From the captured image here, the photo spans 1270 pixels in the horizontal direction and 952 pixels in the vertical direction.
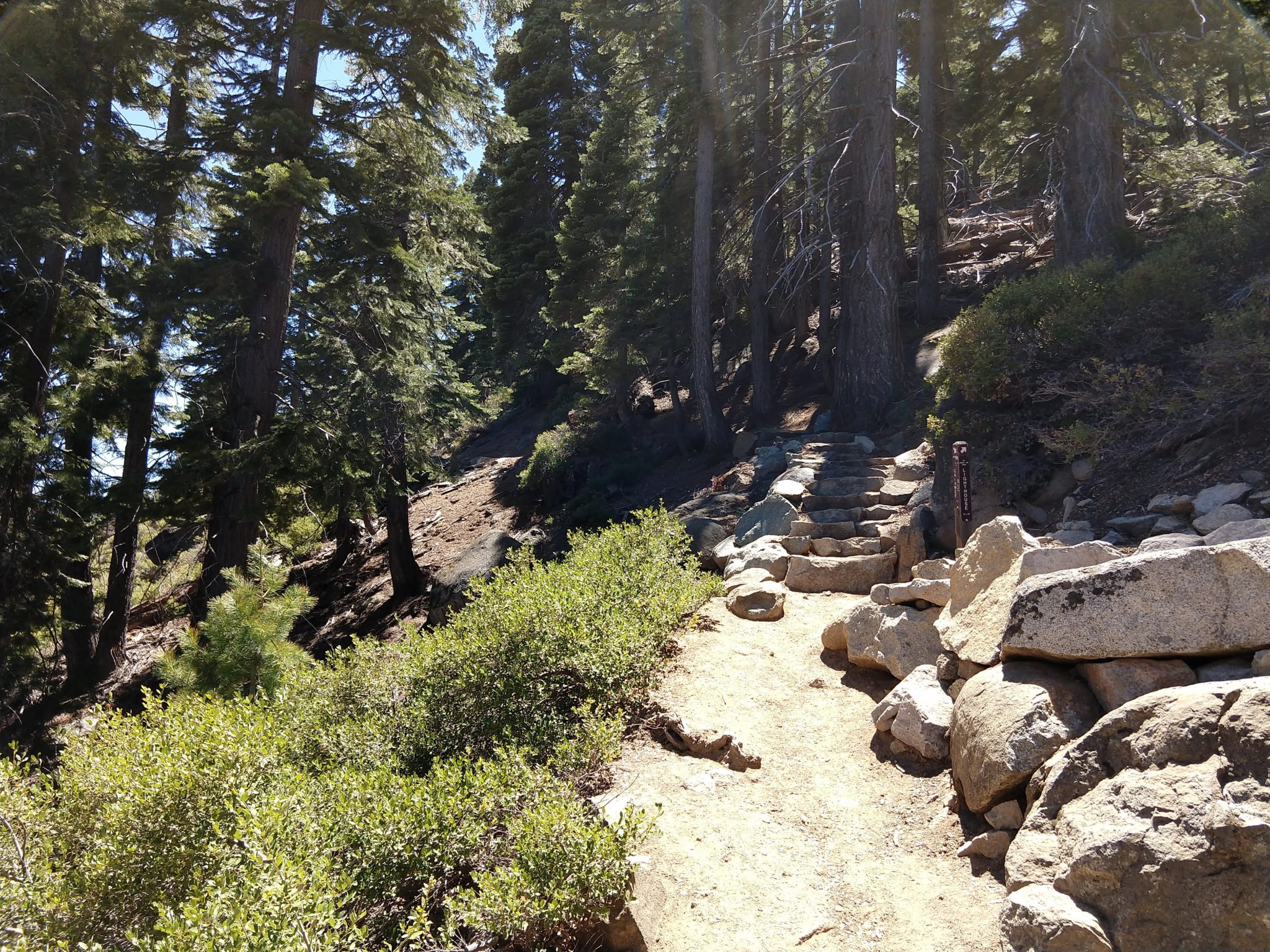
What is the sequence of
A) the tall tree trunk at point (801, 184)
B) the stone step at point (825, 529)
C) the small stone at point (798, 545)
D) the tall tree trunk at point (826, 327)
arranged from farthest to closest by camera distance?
the tall tree trunk at point (826, 327) < the tall tree trunk at point (801, 184) < the stone step at point (825, 529) < the small stone at point (798, 545)

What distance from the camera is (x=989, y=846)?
13.5 ft

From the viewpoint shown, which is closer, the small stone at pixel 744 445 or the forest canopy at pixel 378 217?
the forest canopy at pixel 378 217

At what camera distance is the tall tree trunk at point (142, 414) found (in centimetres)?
1113

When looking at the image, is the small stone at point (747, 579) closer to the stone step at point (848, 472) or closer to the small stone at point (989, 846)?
the stone step at point (848, 472)

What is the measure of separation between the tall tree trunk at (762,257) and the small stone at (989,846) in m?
12.7

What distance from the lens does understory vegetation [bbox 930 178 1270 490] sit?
7211 millimetres

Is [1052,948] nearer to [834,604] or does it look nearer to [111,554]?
[834,604]

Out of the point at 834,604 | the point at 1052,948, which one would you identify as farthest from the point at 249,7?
the point at 1052,948

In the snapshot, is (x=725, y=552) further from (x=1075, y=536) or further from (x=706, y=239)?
(x=706, y=239)

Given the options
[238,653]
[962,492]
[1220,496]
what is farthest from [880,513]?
[238,653]

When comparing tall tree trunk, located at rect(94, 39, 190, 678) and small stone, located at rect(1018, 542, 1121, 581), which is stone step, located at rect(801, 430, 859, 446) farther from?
tall tree trunk, located at rect(94, 39, 190, 678)

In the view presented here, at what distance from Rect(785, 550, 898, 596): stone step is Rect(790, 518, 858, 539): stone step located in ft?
2.57

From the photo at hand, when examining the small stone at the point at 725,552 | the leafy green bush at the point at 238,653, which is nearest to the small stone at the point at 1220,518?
the small stone at the point at 725,552

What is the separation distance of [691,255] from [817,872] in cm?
1441
